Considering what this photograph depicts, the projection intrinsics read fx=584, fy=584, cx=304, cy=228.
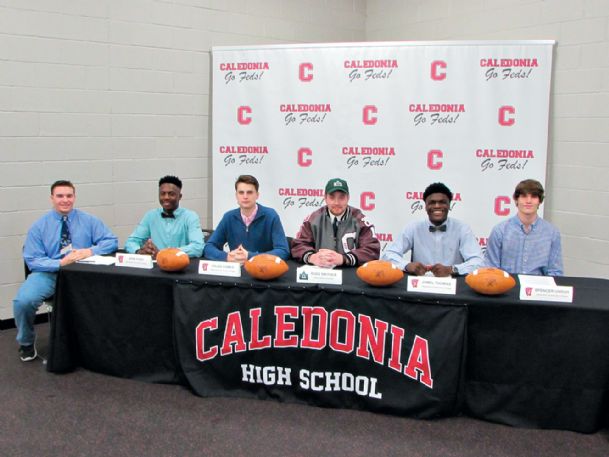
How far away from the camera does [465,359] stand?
292 cm

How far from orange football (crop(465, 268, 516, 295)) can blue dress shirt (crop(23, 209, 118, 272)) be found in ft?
8.03

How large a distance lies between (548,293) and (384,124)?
96.4 inches

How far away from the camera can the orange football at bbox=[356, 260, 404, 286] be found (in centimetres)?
302

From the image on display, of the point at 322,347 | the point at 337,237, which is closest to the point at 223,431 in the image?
the point at 322,347

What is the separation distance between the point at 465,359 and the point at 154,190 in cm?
318

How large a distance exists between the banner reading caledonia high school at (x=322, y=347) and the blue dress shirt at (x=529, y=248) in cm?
90

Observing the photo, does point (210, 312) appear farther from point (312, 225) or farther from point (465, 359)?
point (465, 359)

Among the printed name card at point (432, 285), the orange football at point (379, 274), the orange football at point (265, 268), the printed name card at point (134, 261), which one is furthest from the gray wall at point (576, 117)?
the printed name card at point (134, 261)

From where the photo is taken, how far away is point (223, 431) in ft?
9.50

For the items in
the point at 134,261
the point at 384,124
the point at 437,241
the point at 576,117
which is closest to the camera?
the point at 134,261

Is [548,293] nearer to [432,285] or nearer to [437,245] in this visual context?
[432,285]

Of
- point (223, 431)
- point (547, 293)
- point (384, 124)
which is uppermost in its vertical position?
point (384, 124)

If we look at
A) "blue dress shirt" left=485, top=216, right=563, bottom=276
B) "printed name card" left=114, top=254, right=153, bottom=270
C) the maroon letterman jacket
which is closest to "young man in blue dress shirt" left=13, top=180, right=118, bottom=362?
"printed name card" left=114, top=254, right=153, bottom=270

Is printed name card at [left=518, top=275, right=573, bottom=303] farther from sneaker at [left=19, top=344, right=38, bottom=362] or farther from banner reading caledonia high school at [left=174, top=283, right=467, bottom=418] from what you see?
sneaker at [left=19, top=344, right=38, bottom=362]
